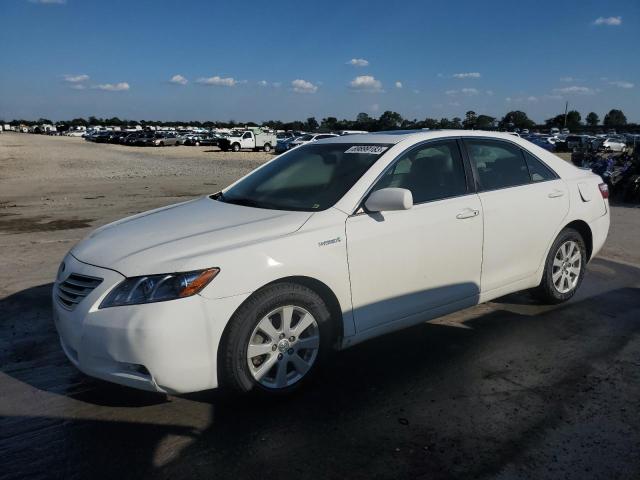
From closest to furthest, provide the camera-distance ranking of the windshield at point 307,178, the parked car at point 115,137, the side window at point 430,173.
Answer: the windshield at point 307,178 → the side window at point 430,173 → the parked car at point 115,137

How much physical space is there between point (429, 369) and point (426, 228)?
98cm

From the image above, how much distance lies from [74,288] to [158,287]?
2.03 feet

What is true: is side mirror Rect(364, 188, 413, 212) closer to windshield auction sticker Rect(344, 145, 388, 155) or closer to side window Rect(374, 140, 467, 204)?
side window Rect(374, 140, 467, 204)

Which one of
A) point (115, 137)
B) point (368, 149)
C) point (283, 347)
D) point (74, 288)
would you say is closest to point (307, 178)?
point (368, 149)

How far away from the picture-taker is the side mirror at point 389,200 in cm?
350

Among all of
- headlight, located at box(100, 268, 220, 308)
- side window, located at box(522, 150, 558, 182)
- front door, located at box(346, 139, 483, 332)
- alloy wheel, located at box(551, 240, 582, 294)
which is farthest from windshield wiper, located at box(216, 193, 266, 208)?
alloy wheel, located at box(551, 240, 582, 294)

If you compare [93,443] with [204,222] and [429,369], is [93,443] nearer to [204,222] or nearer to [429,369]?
[204,222]

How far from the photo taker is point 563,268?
5043mm

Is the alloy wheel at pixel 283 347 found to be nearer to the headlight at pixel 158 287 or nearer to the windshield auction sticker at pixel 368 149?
the headlight at pixel 158 287

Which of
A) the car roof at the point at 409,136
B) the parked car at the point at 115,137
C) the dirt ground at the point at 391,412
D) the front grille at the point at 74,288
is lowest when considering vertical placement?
the dirt ground at the point at 391,412

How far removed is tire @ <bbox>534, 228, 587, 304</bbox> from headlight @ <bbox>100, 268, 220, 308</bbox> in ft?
10.5

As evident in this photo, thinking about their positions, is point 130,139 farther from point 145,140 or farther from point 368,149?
point 368,149

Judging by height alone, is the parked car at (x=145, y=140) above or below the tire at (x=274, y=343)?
above

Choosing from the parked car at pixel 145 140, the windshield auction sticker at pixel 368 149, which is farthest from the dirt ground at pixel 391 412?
the parked car at pixel 145 140
